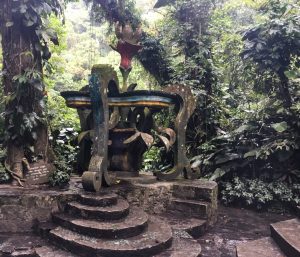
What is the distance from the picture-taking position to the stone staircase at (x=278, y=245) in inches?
143

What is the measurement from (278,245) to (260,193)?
2250mm

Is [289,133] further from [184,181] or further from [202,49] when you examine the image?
[202,49]

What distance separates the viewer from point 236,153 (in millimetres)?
7102

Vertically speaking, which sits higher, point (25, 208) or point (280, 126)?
point (280, 126)

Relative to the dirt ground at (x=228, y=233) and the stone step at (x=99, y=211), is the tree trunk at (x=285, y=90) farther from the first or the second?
the stone step at (x=99, y=211)

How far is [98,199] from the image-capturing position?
13.6 feet

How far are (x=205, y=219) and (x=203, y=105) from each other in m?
3.95

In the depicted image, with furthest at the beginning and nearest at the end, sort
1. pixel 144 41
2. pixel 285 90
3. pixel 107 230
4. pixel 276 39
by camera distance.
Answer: pixel 144 41 < pixel 285 90 < pixel 276 39 < pixel 107 230

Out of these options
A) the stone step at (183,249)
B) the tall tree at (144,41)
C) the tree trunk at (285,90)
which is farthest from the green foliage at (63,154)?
the tree trunk at (285,90)

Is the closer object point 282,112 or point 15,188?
point 15,188

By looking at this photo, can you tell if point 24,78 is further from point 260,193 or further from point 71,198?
point 260,193

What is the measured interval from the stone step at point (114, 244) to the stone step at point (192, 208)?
1.09 m

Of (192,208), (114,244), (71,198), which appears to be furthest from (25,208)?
(192,208)

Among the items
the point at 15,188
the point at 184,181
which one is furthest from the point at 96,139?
the point at 184,181
